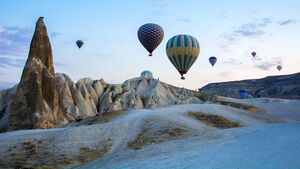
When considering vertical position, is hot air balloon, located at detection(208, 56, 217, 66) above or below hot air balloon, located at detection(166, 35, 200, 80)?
above

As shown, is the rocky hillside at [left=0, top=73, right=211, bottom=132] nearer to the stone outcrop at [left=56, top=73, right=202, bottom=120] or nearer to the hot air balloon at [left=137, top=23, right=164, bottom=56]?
the stone outcrop at [left=56, top=73, right=202, bottom=120]

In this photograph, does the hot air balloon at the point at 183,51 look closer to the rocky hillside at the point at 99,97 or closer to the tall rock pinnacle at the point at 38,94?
the rocky hillside at the point at 99,97

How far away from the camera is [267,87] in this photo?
17500 centimetres

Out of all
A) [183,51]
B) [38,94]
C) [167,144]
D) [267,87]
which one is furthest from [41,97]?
[267,87]

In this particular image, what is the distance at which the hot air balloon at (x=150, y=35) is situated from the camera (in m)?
61.3

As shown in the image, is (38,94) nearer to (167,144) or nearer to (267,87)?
(167,144)

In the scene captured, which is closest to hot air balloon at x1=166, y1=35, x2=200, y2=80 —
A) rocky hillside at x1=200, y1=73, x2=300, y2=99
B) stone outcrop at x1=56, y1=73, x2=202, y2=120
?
stone outcrop at x1=56, y1=73, x2=202, y2=120

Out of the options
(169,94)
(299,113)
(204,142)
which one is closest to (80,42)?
(169,94)

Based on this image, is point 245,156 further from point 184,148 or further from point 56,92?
point 56,92

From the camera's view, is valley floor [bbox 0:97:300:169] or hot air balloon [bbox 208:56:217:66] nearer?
valley floor [bbox 0:97:300:169]

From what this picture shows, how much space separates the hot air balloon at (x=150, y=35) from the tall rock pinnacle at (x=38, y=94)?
51.0 ft

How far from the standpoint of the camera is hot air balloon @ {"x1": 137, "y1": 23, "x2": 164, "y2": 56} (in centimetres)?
6131

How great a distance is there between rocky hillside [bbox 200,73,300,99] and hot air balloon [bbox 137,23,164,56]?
333ft

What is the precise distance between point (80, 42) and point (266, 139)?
2621 inches
